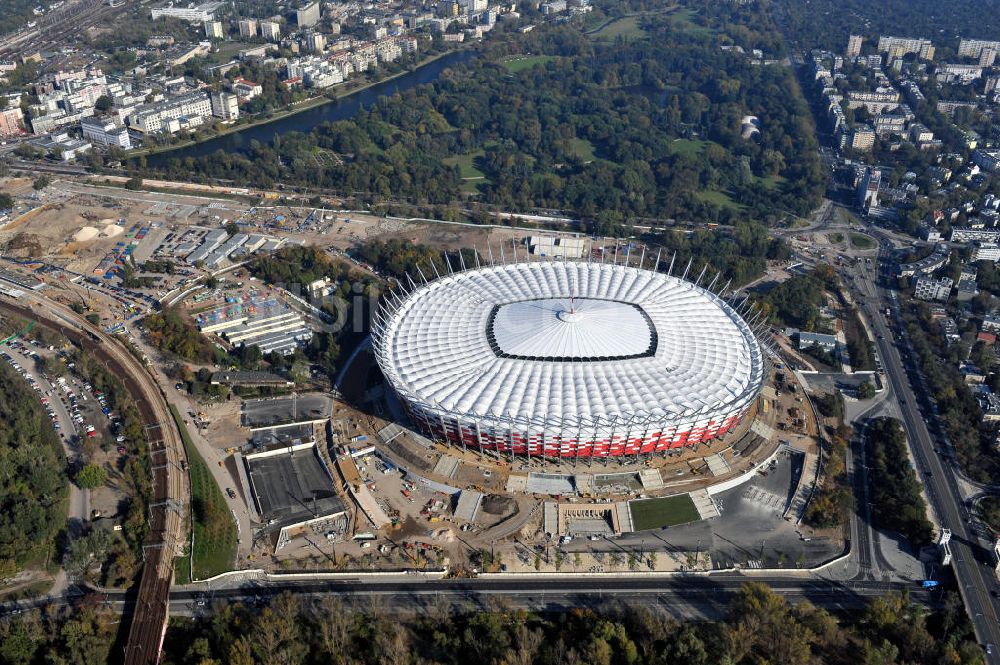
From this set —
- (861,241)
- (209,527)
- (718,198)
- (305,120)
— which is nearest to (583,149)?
(718,198)

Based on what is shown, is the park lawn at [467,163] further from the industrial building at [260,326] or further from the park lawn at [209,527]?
the park lawn at [209,527]

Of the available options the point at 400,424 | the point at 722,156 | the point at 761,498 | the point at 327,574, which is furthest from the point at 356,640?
the point at 722,156

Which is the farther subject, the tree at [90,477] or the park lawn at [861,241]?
the park lawn at [861,241]

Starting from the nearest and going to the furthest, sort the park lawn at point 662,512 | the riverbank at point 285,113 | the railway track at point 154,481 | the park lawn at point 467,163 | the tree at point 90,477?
the railway track at point 154,481, the park lawn at point 662,512, the tree at point 90,477, the park lawn at point 467,163, the riverbank at point 285,113

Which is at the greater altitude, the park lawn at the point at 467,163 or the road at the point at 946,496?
the park lawn at the point at 467,163

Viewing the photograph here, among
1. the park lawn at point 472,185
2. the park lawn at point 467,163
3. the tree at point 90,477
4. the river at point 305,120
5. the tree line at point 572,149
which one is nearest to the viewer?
the tree at point 90,477

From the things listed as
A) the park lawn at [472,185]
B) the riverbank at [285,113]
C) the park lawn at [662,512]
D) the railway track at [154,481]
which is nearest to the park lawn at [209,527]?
the railway track at [154,481]
